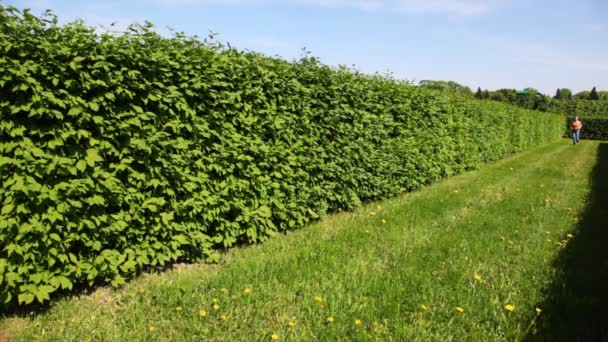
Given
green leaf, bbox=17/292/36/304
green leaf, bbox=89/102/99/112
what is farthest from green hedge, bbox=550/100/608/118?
green leaf, bbox=17/292/36/304

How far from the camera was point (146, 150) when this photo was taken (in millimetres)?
3898

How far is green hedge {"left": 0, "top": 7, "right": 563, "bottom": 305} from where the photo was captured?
10.8ft

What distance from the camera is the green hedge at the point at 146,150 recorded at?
3295 millimetres

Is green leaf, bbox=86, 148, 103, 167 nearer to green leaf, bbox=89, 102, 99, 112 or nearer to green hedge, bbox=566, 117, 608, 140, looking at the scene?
green leaf, bbox=89, 102, 99, 112

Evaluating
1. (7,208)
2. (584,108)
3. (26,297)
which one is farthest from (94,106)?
(584,108)

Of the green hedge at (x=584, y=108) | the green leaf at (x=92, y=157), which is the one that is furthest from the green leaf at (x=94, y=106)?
the green hedge at (x=584, y=108)

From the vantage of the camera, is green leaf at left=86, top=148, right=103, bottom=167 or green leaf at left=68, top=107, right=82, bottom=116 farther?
green leaf at left=86, top=148, right=103, bottom=167

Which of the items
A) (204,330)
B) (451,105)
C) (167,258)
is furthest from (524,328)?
(451,105)

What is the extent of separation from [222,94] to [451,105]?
8105 millimetres

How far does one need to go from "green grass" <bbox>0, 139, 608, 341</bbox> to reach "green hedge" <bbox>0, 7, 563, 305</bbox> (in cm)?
37

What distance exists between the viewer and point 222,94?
15.1 feet

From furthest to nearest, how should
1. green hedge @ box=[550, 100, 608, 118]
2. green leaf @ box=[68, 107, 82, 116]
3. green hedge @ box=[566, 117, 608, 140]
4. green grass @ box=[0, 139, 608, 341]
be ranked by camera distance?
green hedge @ box=[550, 100, 608, 118] < green hedge @ box=[566, 117, 608, 140] < green leaf @ box=[68, 107, 82, 116] < green grass @ box=[0, 139, 608, 341]

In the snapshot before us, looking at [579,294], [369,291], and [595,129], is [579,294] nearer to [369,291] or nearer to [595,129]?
[369,291]

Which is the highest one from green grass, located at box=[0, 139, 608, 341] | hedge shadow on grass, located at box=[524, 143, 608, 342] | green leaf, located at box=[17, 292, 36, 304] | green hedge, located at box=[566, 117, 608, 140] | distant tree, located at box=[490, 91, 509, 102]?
distant tree, located at box=[490, 91, 509, 102]
